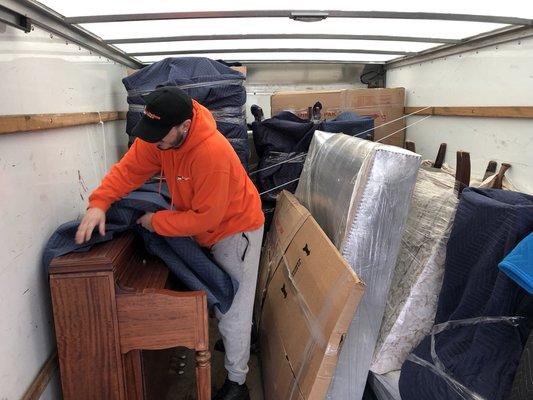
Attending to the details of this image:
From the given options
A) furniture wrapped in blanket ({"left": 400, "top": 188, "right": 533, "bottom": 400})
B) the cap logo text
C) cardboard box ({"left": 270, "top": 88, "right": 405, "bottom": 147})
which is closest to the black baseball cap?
the cap logo text

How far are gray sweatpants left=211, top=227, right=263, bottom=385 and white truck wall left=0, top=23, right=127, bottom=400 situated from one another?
1.88 ft

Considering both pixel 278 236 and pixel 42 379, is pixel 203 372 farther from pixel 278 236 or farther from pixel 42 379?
pixel 278 236

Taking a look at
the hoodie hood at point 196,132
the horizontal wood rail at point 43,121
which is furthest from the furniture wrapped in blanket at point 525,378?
the horizontal wood rail at point 43,121

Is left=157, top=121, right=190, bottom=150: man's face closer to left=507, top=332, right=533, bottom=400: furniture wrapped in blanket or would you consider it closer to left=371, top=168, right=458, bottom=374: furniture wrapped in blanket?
left=371, top=168, right=458, bottom=374: furniture wrapped in blanket

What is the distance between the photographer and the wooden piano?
1102mm

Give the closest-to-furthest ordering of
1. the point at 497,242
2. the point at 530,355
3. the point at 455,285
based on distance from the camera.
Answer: the point at 530,355 → the point at 497,242 → the point at 455,285

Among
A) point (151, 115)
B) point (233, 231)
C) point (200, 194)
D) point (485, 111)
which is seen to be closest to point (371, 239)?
point (233, 231)

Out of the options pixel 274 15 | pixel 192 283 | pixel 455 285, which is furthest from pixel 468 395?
pixel 274 15

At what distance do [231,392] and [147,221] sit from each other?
81 cm

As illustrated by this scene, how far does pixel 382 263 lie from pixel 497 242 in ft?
1.15

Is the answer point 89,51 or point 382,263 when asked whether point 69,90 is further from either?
point 382,263

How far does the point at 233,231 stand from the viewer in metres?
1.43

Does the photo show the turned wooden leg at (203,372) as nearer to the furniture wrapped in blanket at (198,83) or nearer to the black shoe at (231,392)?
the black shoe at (231,392)

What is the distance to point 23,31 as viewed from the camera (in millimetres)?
1150
